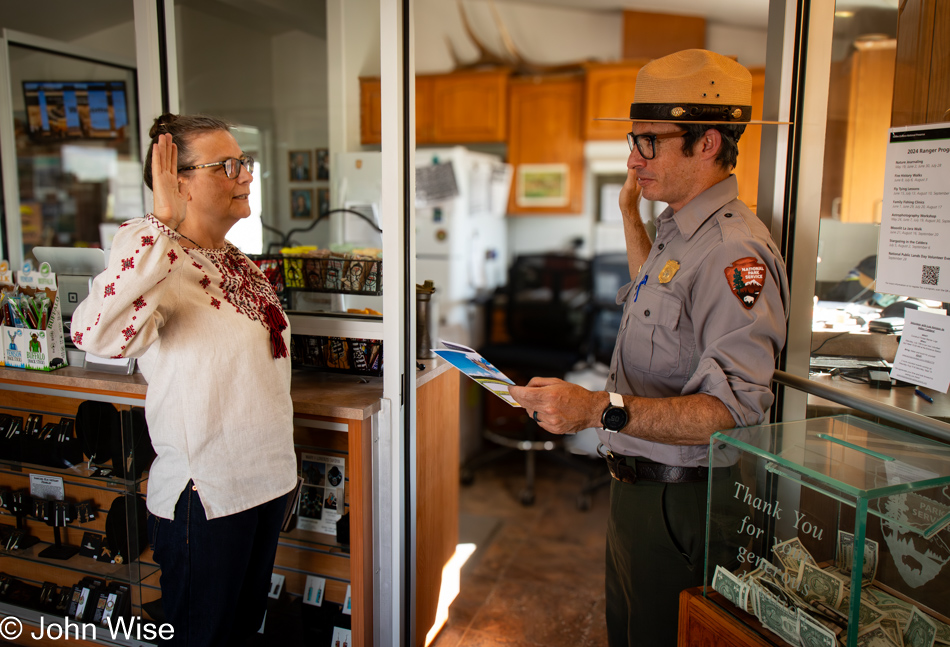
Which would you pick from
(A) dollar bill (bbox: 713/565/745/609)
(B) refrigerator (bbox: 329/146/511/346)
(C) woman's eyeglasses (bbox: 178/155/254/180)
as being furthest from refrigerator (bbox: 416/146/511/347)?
(A) dollar bill (bbox: 713/565/745/609)

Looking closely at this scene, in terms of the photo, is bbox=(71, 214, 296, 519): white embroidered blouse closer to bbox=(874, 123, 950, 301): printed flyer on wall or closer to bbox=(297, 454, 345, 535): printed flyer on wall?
bbox=(297, 454, 345, 535): printed flyer on wall

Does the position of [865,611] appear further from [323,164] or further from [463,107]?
[463,107]

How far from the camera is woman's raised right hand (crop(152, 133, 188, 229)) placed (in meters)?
1.36

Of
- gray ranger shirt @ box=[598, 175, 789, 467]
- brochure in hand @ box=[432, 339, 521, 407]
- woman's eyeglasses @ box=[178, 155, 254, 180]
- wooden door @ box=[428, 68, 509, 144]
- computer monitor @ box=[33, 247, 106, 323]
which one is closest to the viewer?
gray ranger shirt @ box=[598, 175, 789, 467]

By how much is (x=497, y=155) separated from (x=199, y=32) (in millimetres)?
2357

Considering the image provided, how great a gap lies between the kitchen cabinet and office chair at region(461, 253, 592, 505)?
0.51 m

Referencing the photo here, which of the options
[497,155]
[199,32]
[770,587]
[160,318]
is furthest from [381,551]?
[497,155]

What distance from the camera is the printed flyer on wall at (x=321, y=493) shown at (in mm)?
1862

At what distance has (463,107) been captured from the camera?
451cm

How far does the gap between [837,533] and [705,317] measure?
47 centimetres

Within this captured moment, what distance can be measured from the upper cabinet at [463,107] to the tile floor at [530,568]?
2.33 m

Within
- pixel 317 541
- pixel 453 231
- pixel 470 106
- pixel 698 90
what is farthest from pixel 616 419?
pixel 470 106

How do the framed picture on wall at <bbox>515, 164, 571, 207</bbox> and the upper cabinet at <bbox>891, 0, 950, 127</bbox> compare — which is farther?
the framed picture on wall at <bbox>515, 164, 571, 207</bbox>

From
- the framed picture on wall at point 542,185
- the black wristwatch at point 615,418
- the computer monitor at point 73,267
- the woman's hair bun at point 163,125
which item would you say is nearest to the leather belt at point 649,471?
the black wristwatch at point 615,418
